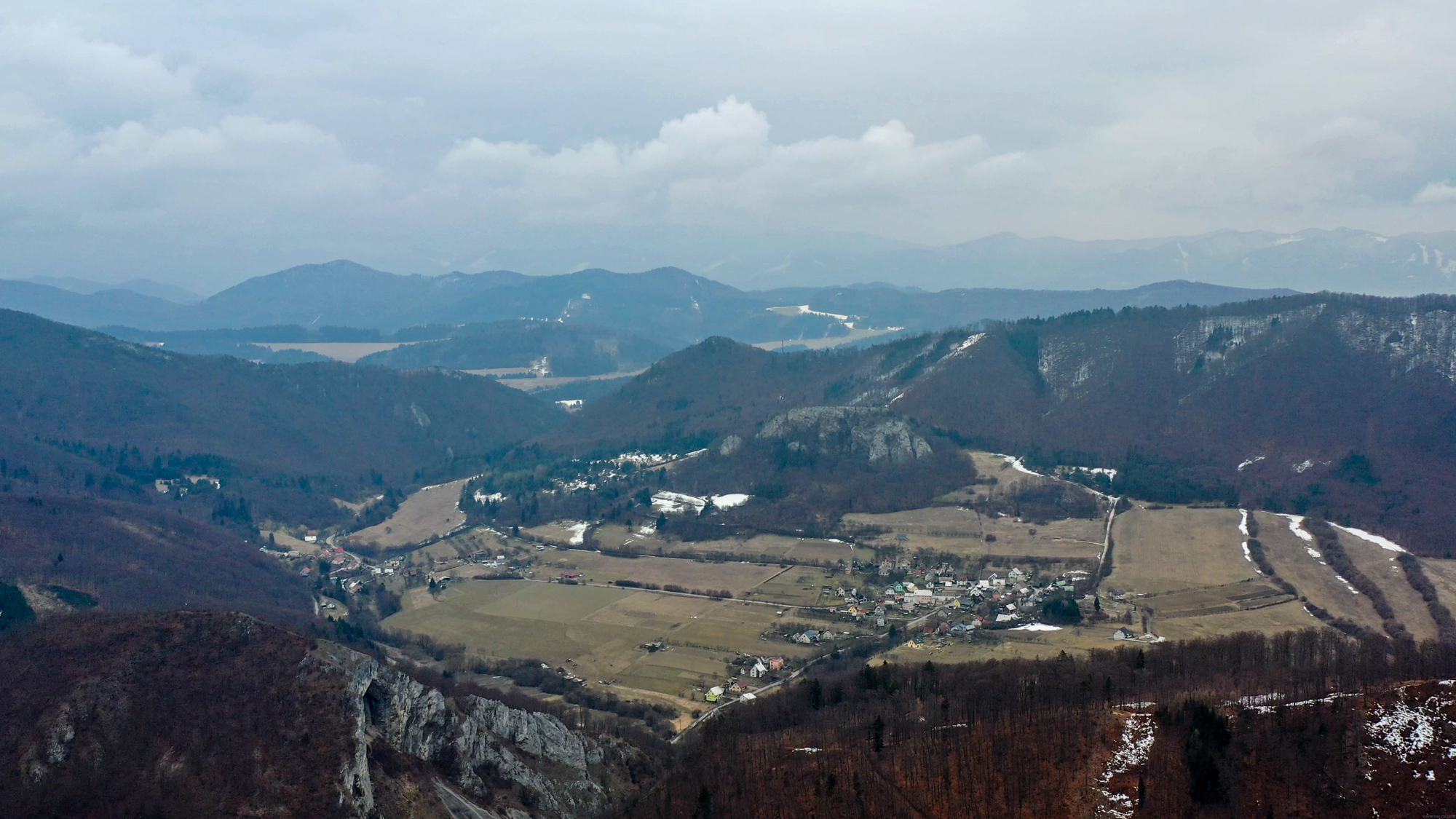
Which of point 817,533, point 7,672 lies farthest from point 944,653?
point 7,672

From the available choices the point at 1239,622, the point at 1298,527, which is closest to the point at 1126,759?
the point at 1239,622

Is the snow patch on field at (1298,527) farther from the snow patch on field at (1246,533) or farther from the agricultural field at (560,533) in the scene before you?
the agricultural field at (560,533)

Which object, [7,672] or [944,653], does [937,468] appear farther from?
[7,672]

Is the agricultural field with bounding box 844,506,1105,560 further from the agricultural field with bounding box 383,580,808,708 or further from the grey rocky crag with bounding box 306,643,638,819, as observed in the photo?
Result: the grey rocky crag with bounding box 306,643,638,819

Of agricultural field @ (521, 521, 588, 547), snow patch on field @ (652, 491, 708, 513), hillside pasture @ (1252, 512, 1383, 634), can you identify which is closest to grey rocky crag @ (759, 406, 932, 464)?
snow patch on field @ (652, 491, 708, 513)

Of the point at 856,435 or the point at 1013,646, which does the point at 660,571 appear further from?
the point at 856,435

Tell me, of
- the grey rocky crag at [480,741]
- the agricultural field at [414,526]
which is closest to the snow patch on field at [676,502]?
the agricultural field at [414,526]
